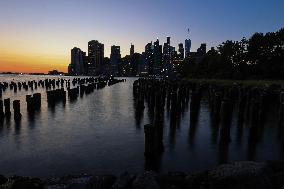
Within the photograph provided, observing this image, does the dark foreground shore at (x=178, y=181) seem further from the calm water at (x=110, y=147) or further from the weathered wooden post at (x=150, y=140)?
the weathered wooden post at (x=150, y=140)

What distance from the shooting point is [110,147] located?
54.2 feet

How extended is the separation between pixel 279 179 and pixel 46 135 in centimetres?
1516

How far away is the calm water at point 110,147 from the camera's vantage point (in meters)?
13.4

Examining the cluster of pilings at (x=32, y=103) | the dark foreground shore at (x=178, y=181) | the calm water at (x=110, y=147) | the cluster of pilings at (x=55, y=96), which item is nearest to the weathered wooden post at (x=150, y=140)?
the calm water at (x=110, y=147)

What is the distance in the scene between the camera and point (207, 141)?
17.8 meters

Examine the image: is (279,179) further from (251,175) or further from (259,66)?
(259,66)

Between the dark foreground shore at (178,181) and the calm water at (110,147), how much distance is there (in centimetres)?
419

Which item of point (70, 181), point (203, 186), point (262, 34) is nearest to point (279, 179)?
point (203, 186)

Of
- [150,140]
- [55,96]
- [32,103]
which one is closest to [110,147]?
[150,140]

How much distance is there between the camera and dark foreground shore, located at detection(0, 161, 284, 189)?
7859mm

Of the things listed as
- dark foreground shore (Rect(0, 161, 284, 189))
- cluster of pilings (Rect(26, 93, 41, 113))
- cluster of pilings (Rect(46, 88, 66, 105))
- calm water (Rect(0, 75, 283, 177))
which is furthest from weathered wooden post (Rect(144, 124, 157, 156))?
cluster of pilings (Rect(46, 88, 66, 105))

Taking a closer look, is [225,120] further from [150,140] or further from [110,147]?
[110,147]

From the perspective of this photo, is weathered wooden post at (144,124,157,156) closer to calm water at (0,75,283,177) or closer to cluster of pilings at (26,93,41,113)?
calm water at (0,75,283,177)

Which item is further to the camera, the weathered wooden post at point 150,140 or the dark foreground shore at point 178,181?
the weathered wooden post at point 150,140
